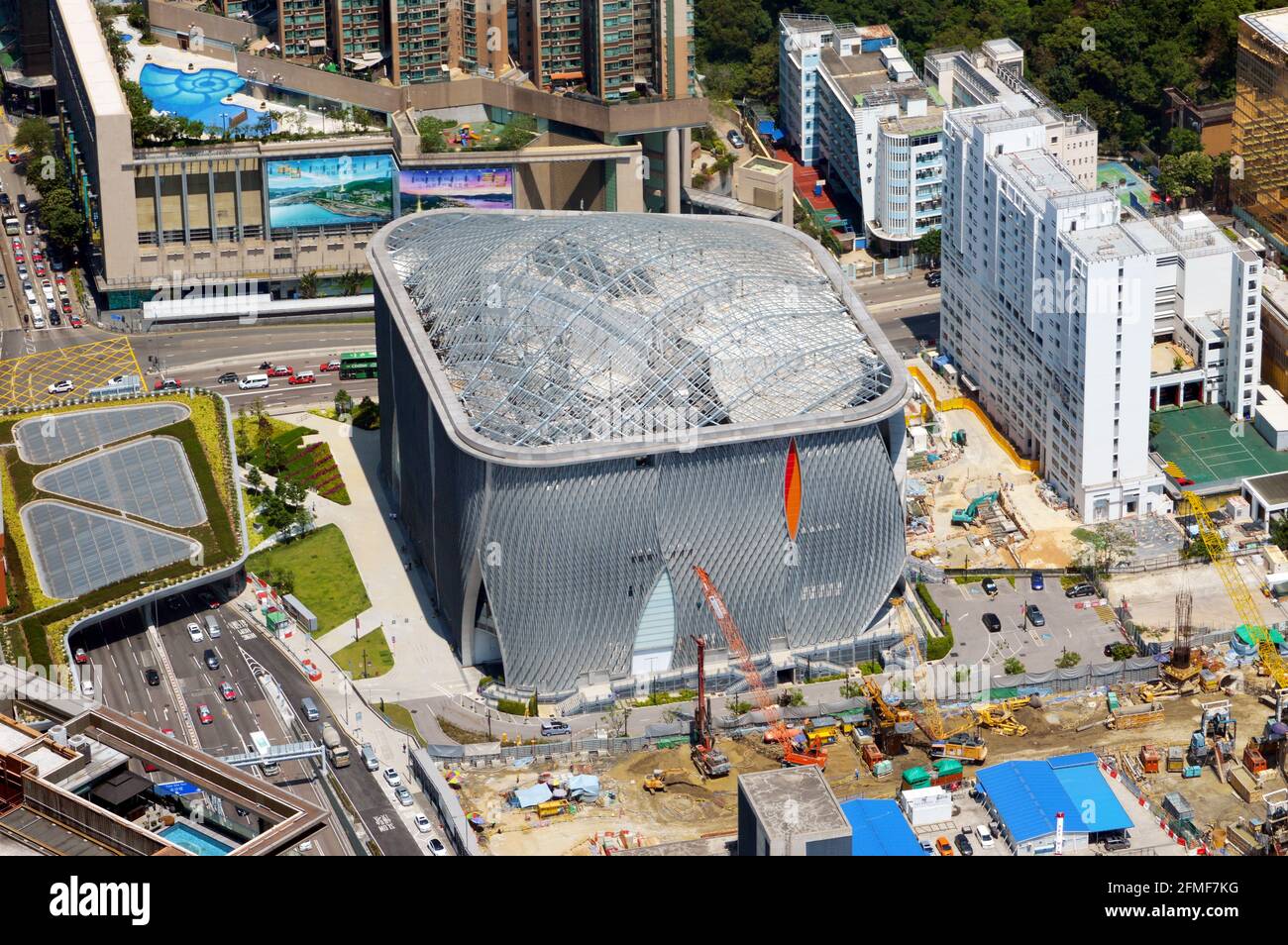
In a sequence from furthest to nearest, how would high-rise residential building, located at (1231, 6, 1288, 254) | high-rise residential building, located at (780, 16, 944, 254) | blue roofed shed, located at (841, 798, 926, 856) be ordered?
high-rise residential building, located at (780, 16, 944, 254) < high-rise residential building, located at (1231, 6, 1288, 254) < blue roofed shed, located at (841, 798, 926, 856)

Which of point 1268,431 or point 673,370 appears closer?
point 673,370

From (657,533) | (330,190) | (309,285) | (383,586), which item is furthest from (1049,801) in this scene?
(330,190)

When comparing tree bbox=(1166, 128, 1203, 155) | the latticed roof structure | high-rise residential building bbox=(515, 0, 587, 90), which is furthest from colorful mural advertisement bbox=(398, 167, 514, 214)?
tree bbox=(1166, 128, 1203, 155)

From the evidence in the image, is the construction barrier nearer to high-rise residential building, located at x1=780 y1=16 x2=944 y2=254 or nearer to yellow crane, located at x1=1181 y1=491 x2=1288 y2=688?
yellow crane, located at x1=1181 y1=491 x2=1288 y2=688

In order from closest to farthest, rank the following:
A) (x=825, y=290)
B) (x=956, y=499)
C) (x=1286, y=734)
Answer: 1. (x=1286, y=734)
2. (x=825, y=290)
3. (x=956, y=499)

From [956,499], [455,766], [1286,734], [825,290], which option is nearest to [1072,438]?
[956,499]

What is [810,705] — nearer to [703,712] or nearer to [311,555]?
[703,712]
